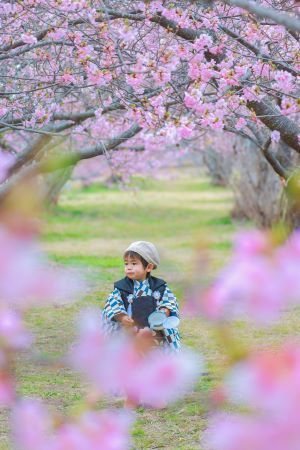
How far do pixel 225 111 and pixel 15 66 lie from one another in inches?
90.4

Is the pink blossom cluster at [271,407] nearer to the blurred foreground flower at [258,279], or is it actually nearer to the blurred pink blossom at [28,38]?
the blurred foreground flower at [258,279]

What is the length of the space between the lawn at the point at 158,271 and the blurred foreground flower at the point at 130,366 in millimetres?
202

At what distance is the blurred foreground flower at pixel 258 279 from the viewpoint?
1702 mm

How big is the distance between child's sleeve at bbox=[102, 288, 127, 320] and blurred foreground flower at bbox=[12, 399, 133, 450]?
10.5 feet

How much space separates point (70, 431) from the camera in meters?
1.84

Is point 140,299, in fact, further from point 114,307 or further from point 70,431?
point 70,431

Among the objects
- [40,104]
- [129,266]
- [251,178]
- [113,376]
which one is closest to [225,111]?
[129,266]

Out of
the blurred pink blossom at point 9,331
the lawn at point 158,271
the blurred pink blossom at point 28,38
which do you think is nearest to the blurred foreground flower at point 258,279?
the lawn at point 158,271

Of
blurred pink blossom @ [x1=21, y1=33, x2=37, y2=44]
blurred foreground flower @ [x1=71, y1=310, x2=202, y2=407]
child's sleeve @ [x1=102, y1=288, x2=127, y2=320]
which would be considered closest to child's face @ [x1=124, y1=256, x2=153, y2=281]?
child's sleeve @ [x1=102, y1=288, x2=127, y2=320]

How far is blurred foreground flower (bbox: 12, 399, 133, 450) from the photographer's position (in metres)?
1.79

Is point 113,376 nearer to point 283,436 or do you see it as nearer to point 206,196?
point 283,436


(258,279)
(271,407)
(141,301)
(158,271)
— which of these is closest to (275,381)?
(271,407)

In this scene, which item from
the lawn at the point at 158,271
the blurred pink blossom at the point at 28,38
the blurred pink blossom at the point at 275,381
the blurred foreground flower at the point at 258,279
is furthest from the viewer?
the blurred pink blossom at the point at 28,38

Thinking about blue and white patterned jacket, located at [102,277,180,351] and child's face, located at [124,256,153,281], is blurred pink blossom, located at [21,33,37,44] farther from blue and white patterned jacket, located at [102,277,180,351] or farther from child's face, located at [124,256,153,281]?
blue and white patterned jacket, located at [102,277,180,351]
